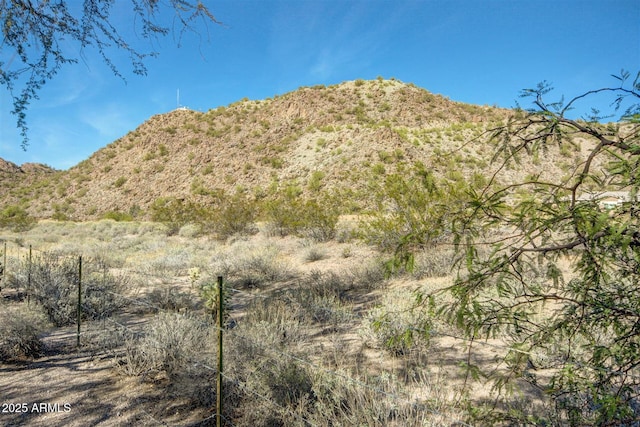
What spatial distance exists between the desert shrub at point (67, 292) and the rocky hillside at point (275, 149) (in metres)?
20.8

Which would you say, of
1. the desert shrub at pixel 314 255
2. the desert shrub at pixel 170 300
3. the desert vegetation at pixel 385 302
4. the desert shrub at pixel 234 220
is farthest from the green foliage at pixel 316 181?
the desert shrub at pixel 170 300

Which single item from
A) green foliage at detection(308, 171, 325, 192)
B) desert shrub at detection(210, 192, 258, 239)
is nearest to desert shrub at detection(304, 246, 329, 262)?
desert shrub at detection(210, 192, 258, 239)

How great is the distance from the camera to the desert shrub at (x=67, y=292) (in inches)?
287

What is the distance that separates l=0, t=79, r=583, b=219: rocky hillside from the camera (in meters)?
32.2

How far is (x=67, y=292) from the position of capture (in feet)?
25.6

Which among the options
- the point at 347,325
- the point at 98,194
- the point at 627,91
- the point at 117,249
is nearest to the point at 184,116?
the point at 98,194

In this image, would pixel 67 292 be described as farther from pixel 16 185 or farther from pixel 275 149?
pixel 16 185

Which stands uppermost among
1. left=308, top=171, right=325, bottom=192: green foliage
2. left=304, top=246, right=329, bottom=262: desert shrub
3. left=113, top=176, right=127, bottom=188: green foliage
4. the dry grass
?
left=113, top=176, right=127, bottom=188: green foliage

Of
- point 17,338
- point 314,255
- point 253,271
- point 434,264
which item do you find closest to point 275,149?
point 314,255

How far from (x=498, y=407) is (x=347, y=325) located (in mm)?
3039

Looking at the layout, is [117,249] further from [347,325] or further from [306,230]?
[347,325]

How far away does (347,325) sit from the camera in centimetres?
658

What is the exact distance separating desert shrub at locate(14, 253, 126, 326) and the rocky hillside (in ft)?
68.3

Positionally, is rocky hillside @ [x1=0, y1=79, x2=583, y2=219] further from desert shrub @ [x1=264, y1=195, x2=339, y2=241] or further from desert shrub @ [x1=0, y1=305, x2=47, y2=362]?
desert shrub @ [x1=0, y1=305, x2=47, y2=362]
